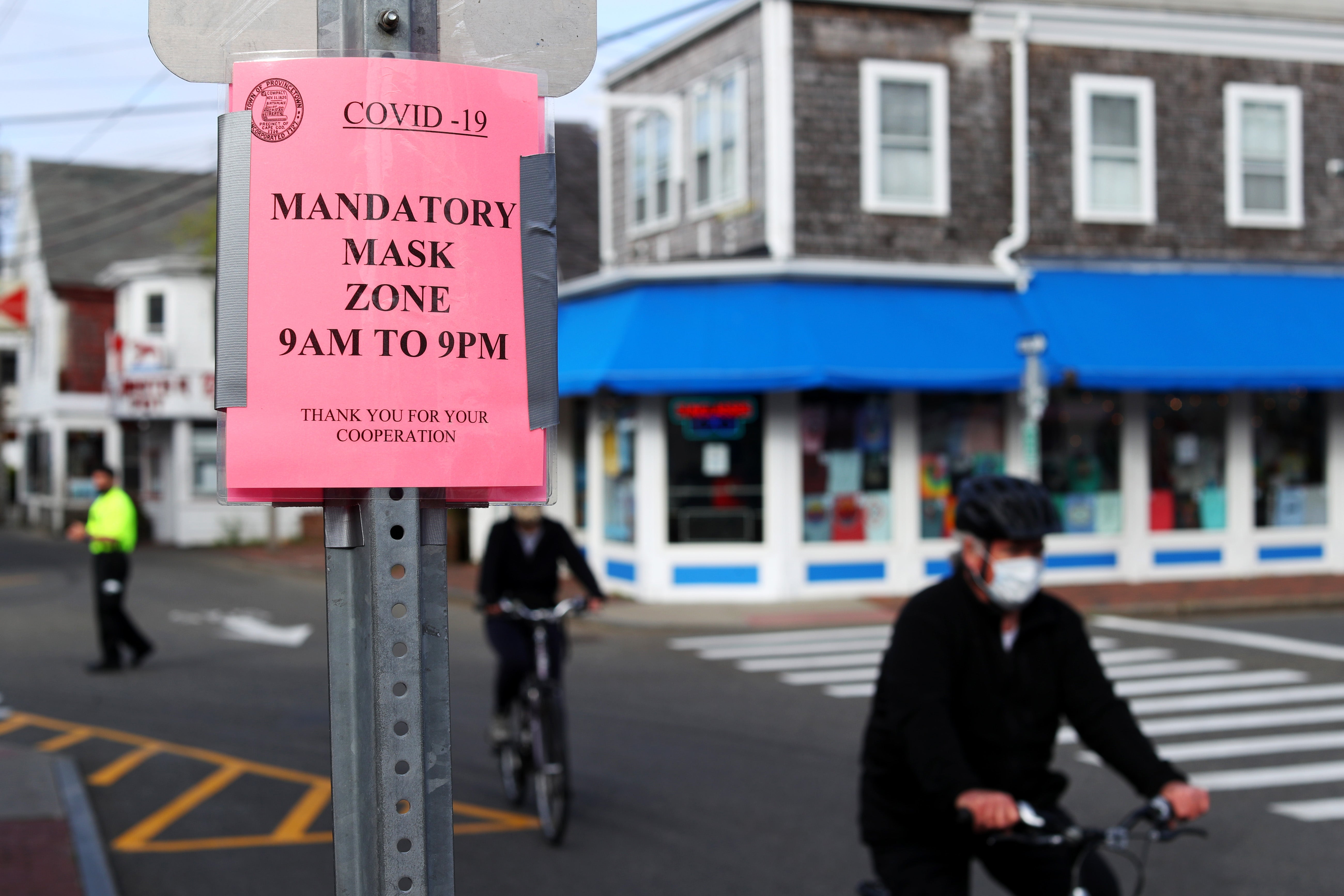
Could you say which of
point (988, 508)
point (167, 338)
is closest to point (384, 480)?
point (988, 508)

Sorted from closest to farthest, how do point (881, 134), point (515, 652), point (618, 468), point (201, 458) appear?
point (515, 652)
point (881, 134)
point (618, 468)
point (201, 458)

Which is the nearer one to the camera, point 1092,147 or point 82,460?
point 1092,147

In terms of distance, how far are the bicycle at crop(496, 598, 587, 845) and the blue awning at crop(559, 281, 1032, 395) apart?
9.40 meters

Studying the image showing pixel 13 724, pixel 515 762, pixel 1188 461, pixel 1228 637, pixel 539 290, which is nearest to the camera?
pixel 539 290

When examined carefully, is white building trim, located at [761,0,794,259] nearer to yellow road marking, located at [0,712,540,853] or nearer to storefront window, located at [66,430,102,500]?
yellow road marking, located at [0,712,540,853]

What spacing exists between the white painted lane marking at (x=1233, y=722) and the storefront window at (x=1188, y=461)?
9661mm

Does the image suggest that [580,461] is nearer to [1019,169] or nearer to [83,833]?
[1019,169]

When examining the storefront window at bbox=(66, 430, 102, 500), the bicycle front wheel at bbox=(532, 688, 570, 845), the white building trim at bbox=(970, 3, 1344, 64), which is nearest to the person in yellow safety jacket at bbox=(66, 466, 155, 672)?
the bicycle front wheel at bbox=(532, 688, 570, 845)

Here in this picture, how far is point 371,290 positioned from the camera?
1.97 m

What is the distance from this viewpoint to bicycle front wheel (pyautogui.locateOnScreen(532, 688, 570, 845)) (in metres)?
7.11

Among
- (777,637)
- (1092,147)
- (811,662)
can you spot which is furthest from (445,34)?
(1092,147)

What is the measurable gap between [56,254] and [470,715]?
3441 centimetres

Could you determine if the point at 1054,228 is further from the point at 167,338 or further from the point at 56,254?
the point at 56,254

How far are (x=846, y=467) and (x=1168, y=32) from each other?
321 inches
